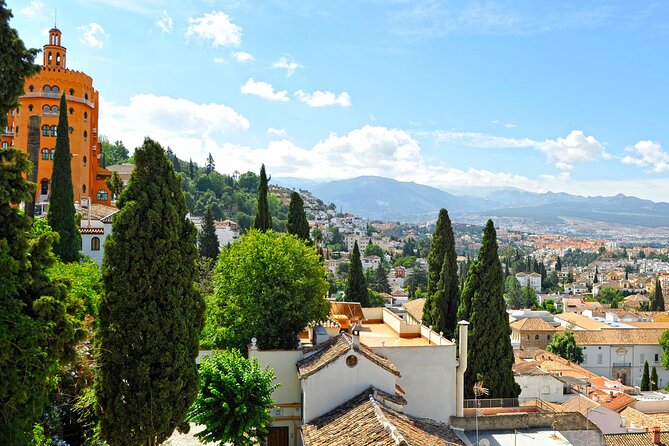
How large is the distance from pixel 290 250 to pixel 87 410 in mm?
9332

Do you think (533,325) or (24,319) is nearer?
(24,319)

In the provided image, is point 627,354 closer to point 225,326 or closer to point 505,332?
point 505,332

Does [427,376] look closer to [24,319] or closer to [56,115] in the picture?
[24,319]

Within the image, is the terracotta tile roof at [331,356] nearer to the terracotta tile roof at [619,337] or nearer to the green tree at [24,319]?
the green tree at [24,319]

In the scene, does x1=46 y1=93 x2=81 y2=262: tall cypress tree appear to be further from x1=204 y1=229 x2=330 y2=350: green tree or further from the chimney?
the chimney

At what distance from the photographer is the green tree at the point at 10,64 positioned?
33.3 ft

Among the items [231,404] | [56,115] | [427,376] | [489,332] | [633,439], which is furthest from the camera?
[56,115]

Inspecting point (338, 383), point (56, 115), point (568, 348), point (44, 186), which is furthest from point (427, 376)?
point (568, 348)

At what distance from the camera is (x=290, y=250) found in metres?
21.7

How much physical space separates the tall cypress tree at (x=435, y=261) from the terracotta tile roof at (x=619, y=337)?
30.7m

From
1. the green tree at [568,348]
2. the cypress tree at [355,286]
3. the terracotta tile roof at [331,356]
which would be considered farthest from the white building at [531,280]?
the terracotta tile roof at [331,356]

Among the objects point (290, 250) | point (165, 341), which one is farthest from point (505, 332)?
point (165, 341)

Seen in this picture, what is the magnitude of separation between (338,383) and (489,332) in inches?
404

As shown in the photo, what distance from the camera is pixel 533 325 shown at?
6319 cm
